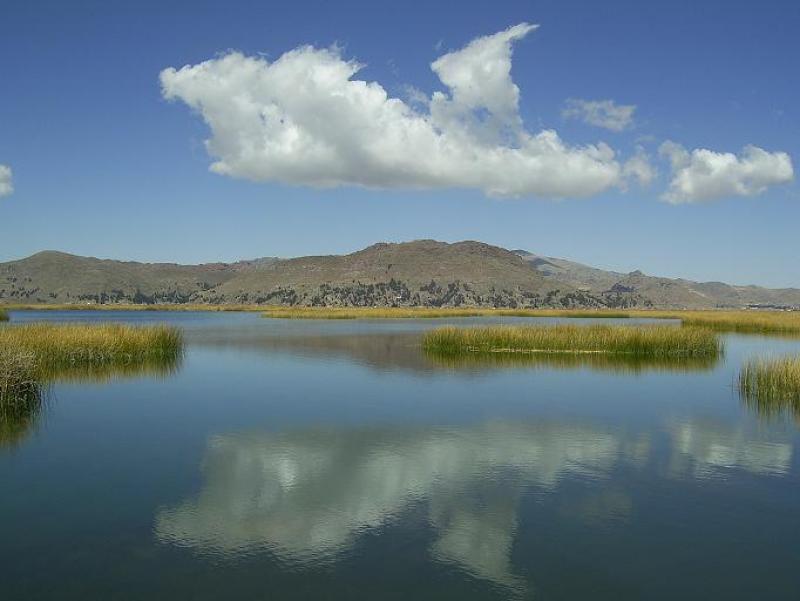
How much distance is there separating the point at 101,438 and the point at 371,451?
22.7 ft

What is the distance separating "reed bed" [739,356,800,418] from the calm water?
0.98m

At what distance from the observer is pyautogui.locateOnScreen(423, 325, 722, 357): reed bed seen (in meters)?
36.2

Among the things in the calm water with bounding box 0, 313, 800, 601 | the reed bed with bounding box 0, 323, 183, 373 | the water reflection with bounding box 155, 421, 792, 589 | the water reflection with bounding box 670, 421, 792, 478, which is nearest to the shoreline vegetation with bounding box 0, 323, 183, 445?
the reed bed with bounding box 0, 323, 183, 373

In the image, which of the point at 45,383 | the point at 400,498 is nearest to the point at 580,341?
the point at 45,383

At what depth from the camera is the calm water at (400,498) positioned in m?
8.47

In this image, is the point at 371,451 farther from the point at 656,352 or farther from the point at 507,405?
the point at 656,352

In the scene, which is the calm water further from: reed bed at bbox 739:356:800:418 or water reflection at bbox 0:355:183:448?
reed bed at bbox 739:356:800:418

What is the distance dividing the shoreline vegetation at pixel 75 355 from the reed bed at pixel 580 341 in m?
14.9

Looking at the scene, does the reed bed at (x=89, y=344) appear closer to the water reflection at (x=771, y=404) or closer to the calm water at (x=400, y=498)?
the calm water at (x=400, y=498)

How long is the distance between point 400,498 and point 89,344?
79.4 feet

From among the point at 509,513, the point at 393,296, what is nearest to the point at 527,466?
the point at 509,513

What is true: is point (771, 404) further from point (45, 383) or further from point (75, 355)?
point (75, 355)

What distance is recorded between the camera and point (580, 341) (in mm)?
37375

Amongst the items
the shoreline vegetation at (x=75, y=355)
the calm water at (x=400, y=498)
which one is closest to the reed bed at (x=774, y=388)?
the calm water at (x=400, y=498)
